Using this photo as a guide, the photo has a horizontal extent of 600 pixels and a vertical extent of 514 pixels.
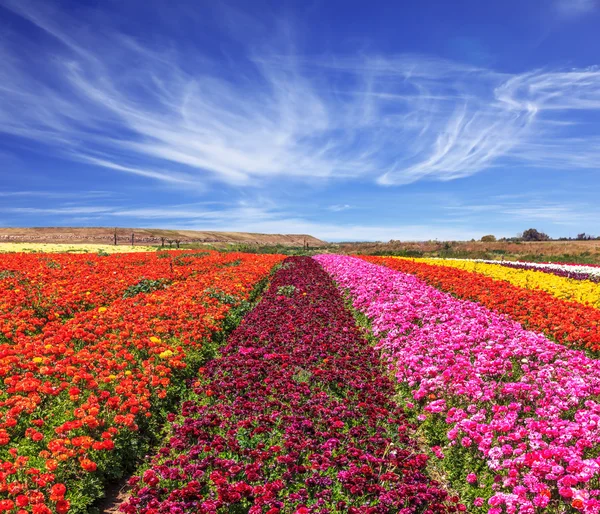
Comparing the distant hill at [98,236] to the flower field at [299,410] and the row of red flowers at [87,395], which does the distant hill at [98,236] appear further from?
the row of red flowers at [87,395]

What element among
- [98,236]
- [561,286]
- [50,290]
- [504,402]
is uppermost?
[98,236]

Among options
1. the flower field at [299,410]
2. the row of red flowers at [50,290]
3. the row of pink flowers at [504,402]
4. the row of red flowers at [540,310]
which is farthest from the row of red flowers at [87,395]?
the row of red flowers at [540,310]

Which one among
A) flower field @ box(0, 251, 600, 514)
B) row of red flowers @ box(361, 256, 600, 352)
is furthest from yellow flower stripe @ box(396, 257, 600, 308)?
flower field @ box(0, 251, 600, 514)

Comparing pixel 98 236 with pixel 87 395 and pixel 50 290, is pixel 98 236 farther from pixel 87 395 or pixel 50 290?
pixel 87 395

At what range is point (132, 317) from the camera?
31.8 ft

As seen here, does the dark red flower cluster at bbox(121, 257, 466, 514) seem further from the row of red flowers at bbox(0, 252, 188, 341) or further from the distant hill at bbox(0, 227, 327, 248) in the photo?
the distant hill at bbox(0, 227, 327, 248)

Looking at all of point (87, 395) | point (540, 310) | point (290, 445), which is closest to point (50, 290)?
point (87, 395)

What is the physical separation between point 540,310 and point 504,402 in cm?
659

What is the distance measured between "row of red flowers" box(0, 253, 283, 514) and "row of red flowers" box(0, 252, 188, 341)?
109 centimetres

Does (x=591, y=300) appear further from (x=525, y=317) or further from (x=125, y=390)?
(x=125, y=390)

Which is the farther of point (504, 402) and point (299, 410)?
point (504, 402)

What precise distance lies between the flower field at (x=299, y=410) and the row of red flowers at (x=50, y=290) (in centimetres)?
9

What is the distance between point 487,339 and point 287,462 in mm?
5790

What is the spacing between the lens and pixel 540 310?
11.9 m
